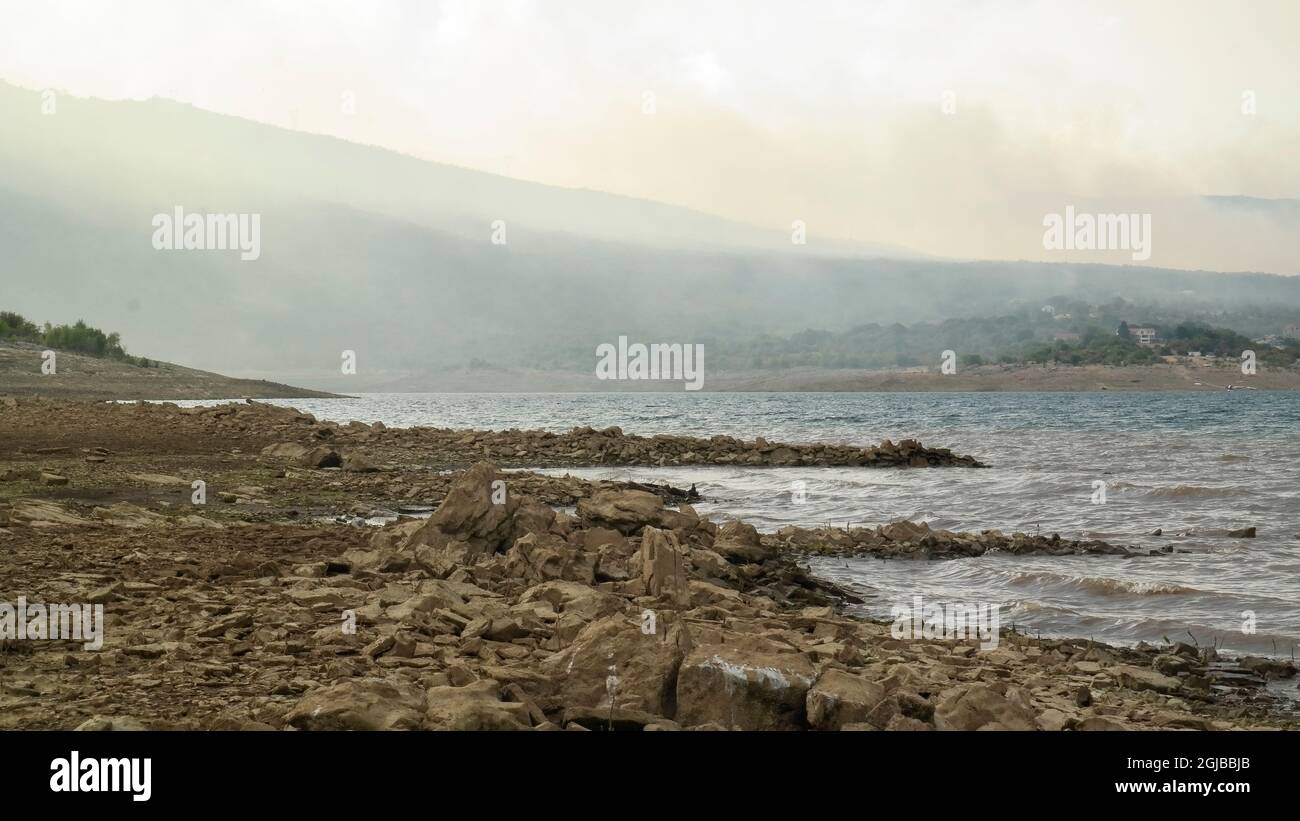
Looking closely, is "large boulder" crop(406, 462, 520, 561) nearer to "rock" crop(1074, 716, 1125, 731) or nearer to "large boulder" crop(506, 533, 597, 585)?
"large boulder" crop(506, 533, 597, 585)

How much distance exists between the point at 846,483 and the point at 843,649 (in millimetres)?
23253

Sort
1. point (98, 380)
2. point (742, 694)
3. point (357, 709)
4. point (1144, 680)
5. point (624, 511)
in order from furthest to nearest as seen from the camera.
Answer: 1. point (98, 380)
2. point (624, 511)
3. point (1144, 680)
4. point (742, 694)
5. point (357, 709)

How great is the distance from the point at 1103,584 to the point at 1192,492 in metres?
14.4

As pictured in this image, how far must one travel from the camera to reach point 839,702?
6297 mm

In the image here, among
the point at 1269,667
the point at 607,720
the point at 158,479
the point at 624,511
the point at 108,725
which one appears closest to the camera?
the point at 108,725

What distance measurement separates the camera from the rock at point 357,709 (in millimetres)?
5562

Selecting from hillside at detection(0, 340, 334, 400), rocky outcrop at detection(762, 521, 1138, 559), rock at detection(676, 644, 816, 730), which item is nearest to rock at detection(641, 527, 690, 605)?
rock at detection(676, 644, 816, 730)

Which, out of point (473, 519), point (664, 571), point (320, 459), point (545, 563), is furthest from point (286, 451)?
point (664, 571)

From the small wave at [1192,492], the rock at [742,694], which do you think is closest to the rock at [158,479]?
the rock at [742,694]

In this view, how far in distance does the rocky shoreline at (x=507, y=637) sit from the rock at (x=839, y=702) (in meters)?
0.02

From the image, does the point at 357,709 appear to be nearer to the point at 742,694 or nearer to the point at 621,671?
the point at 621,671

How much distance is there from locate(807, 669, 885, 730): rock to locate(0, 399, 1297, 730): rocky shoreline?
0.02 m
